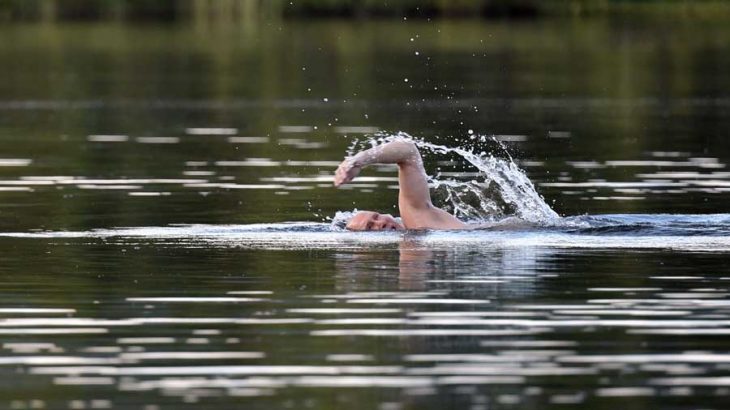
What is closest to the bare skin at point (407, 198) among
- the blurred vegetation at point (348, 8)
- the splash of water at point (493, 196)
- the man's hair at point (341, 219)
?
the man's hair at point (341, 219)

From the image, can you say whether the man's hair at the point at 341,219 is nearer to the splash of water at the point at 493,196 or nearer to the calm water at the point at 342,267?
the calm water at the point at 342,267

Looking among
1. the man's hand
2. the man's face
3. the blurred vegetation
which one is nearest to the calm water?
the man's face

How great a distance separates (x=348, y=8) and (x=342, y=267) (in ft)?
305

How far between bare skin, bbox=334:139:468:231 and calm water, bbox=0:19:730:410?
0.23 m

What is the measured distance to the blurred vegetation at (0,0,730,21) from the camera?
10606 centimetres

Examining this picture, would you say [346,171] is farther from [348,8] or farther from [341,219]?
[348,8]

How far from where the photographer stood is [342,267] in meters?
17.6

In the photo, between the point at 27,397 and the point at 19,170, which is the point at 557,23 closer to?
the point at 19,170

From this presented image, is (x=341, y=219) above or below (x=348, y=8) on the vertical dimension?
below

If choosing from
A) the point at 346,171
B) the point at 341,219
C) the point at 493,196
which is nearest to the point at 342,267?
the point at 346,171

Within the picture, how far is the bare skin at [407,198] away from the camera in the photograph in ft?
62.8

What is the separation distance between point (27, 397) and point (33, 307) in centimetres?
337

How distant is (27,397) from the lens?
12.1 meters

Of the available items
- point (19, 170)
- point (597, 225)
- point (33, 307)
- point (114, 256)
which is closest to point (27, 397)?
point (33, 307)
